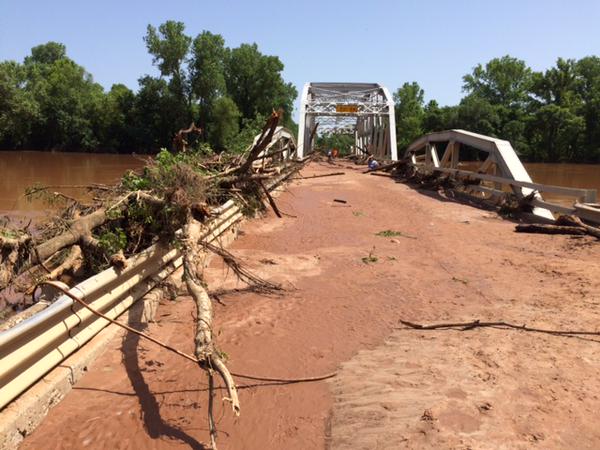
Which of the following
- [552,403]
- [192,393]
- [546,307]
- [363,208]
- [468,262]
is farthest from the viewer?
[363,208]

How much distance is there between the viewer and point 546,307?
208 inches

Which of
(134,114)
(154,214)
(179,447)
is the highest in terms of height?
(134,114)

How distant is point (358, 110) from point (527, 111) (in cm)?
3533

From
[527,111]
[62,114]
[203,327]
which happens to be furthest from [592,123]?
[203,327]

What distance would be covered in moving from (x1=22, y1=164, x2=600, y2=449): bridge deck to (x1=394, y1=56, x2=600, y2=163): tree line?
52.4 m

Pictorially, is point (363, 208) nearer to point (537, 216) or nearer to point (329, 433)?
point (537, 216)

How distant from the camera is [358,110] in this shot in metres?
39.7

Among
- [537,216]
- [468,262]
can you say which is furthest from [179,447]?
[537,216]

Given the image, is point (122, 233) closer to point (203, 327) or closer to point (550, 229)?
point (203, 327)

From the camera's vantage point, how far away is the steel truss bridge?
3644cm

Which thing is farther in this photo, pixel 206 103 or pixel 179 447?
pixel 206 103

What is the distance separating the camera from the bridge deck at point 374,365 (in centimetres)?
319

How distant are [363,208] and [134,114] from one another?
52.9m

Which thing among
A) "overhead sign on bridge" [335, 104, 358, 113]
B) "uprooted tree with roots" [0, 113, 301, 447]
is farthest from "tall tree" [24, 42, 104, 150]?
"uprooted tree with roots" [0, 113, 301, 447]
